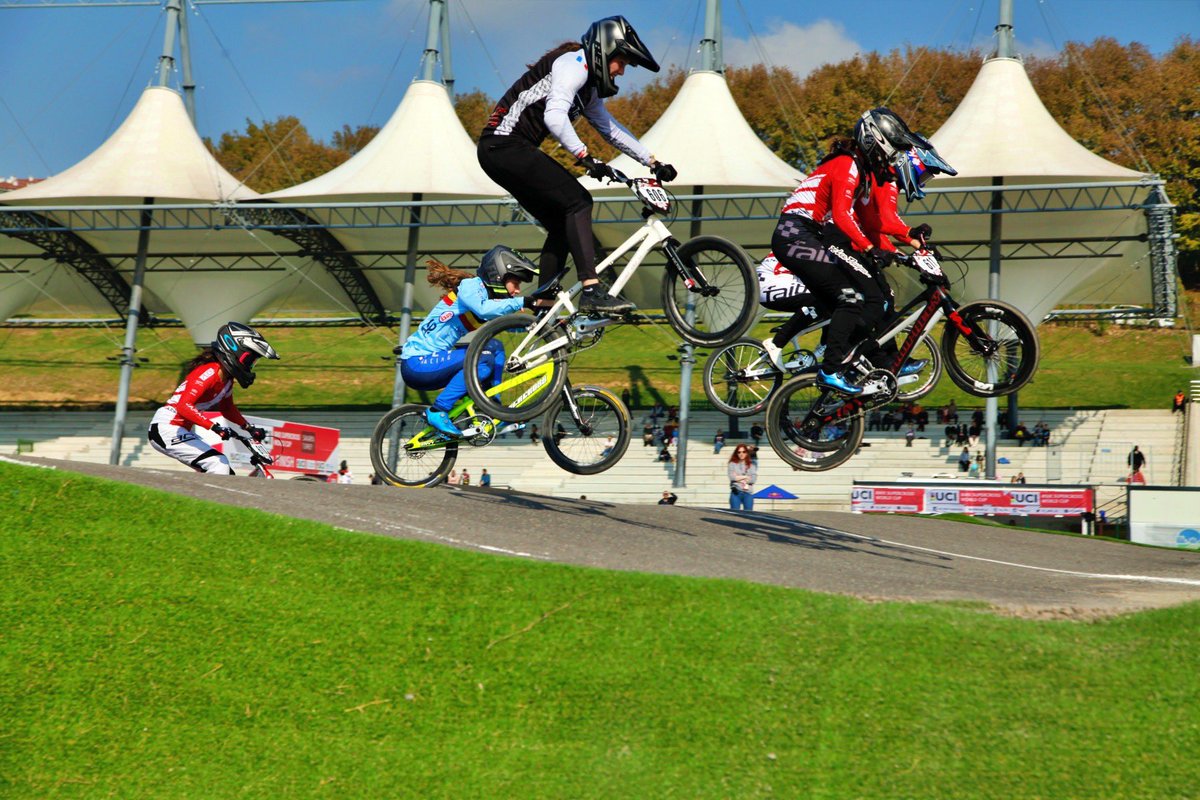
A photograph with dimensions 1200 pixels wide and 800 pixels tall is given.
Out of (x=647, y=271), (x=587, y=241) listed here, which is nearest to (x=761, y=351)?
(x=587, y=241)

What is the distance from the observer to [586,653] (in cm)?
862

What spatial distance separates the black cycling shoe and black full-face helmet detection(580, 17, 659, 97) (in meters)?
2.04

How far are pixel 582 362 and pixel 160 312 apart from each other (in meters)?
19.1

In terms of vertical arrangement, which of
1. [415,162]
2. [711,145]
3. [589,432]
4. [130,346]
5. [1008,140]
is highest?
[1008,140]

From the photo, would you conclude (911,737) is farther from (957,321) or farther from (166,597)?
(957,321)

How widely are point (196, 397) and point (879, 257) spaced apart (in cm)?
868

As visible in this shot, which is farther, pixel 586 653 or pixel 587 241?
pixel 587 241

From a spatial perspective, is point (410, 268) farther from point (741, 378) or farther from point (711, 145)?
point (741, 378)

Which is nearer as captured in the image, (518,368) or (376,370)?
(518,368)

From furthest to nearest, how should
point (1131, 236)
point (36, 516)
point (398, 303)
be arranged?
point (398, 303) < point (1131, 236) < point (36, 516)

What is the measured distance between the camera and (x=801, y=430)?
1355cm

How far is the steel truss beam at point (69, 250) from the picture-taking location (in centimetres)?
3966

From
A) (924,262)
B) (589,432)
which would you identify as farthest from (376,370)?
(924,262)

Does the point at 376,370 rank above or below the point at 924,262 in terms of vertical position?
above
